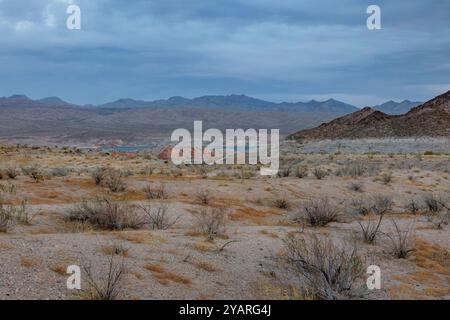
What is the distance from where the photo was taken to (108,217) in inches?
368

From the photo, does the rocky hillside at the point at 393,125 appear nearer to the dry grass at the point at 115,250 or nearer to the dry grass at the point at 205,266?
the dry grass at the point at 205,266

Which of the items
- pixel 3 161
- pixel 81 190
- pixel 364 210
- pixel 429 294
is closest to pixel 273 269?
pixel 429 294

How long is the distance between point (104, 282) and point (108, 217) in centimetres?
396

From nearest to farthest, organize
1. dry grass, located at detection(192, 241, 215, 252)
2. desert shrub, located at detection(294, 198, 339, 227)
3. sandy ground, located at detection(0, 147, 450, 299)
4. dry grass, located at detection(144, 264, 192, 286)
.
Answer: sandy ground, located at detection(0, 147, 450, 299) < dry grass, located at detection(144, 264, 192, 286) < dry grass, located at detection(192, 241, 215, 252) < desert shrub, located at detection(294, 198, 339, 227)

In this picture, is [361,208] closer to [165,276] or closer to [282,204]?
[282,204]

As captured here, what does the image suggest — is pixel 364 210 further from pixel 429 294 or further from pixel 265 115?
pixel 265 115

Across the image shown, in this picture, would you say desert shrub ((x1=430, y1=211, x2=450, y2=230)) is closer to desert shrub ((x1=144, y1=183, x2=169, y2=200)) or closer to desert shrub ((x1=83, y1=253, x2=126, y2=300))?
desert shrub ((x1=144, y1=183, x2=169, y2=200))

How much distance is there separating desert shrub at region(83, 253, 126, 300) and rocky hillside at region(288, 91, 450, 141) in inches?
2212

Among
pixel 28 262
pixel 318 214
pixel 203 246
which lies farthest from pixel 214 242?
pixel 318 214

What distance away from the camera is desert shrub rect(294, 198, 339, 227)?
10.6 m

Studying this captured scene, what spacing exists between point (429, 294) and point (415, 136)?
179 feet

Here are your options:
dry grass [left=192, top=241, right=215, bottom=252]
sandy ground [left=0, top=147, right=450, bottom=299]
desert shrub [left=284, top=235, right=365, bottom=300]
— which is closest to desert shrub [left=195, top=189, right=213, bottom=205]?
sandy ground [left=0, top=147, right=450, bottom=299]
